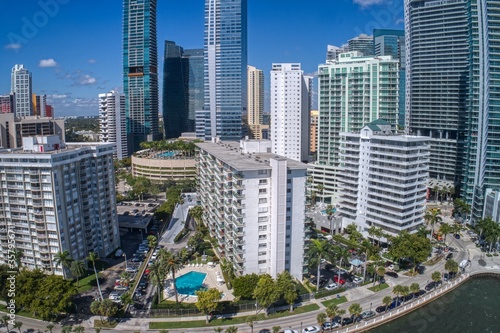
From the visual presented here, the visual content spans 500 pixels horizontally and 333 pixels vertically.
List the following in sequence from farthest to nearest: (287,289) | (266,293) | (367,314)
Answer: (367,314) → (287,289) → (266,293)

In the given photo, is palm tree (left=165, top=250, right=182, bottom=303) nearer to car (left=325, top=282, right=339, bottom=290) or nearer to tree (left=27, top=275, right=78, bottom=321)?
tree (left=27, top=275, right=78, bottom=321)

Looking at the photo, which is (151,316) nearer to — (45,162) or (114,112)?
(45,162)

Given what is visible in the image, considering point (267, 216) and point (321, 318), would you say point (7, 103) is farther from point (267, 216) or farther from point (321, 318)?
point (321, 318)

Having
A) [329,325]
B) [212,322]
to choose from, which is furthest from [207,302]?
[329,325]

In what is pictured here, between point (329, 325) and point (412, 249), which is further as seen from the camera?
point (412, 249)

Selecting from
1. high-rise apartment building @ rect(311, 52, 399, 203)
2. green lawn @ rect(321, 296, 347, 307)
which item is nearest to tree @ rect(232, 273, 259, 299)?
green lawn @ rect(321, 296, 347, 307)

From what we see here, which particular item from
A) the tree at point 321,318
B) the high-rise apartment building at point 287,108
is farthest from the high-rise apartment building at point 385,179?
the high-rise apartment building at point 287,108

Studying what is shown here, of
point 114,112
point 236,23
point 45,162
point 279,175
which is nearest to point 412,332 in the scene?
point 279,175
